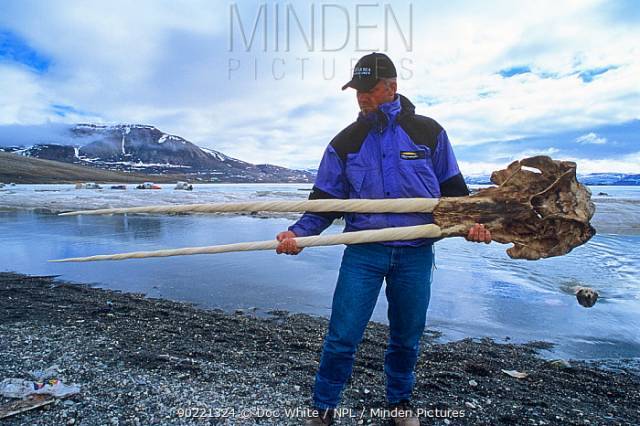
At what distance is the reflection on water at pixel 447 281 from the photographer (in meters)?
6.23

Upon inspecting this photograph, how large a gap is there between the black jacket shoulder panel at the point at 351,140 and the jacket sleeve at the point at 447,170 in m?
0.56

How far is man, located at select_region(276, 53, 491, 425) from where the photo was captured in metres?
2.85

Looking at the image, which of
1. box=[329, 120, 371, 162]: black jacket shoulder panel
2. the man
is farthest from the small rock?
box=[329, 120, 371, 162]: black jacket shoulder panel

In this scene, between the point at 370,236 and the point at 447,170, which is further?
the point at 447,170

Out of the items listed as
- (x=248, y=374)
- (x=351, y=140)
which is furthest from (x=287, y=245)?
(x=248, y=374)

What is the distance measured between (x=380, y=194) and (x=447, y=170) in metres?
0.60

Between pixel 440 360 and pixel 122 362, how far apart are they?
3559mm

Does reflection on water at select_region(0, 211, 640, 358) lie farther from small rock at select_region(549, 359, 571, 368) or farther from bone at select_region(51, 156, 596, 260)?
bone at select_region(51, 156, 596, 260)

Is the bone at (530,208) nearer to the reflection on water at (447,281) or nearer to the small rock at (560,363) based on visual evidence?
the small rock at (560,363)

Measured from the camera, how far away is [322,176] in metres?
3.03

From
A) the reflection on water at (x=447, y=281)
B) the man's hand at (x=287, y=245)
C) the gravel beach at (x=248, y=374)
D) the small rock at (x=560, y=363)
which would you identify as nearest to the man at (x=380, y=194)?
the man's hand at (x=287, y=245)

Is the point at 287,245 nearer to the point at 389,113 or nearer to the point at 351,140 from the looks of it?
the point at 351,140

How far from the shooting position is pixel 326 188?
9.85 ft

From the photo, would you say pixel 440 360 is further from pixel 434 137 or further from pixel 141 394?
pixel 141 394
